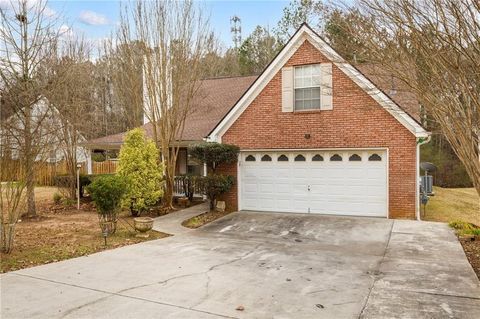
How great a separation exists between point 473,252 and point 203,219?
746cm

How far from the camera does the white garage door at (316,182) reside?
1227cm

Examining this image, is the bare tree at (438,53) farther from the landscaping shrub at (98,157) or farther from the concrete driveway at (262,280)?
the landscaping shrub at (98,157)

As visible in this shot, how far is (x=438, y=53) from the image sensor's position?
5.90 metres

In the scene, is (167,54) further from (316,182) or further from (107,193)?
(316,182)

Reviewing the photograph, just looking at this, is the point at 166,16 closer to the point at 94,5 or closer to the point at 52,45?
the point at 94,5

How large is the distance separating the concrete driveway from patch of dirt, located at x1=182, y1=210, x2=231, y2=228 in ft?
5.37

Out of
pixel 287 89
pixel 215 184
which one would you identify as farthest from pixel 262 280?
pixel 287 89

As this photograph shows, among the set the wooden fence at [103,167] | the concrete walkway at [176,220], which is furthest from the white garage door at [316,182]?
the wooden fence at [103,167]

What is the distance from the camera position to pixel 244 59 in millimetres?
34438

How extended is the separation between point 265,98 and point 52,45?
749 cm

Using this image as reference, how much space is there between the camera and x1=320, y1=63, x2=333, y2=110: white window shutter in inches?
496

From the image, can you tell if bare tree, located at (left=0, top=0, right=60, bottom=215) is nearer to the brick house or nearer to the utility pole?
the brick house

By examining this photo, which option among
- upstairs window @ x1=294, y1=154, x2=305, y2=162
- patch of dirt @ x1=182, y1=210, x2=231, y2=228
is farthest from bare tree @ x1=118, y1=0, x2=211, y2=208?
upstairs window @ x1=294, y1=154, x2=305, y2=162

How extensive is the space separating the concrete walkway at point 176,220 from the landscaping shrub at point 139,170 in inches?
34.7
